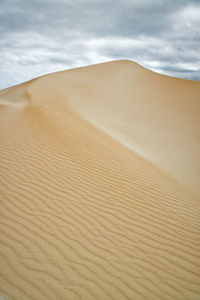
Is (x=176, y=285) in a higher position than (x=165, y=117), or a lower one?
lower

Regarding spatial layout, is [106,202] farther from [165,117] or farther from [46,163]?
[165,117]

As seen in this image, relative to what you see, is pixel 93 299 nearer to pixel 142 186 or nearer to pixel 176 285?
pixel 176 285

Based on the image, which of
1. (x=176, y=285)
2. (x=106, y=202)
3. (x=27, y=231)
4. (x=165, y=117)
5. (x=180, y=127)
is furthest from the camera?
(x=165, y=117)

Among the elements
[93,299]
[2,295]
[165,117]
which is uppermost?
[165,117]

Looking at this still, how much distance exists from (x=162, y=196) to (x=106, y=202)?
1.55 metres

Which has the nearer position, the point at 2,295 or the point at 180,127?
the point at 2,295

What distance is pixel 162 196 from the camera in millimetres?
5105

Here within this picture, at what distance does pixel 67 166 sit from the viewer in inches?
213

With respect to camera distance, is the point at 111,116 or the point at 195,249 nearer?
the point at 195,249

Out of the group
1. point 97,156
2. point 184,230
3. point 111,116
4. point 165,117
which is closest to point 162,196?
point 184,230

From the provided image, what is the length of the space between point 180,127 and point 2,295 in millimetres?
13575

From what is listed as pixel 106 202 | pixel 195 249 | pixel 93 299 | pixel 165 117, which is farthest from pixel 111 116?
pixel 93 299

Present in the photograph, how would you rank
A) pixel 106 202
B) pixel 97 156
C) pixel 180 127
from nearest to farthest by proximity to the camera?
pixel 106 202 < pixel 97 156 < pixel 180 127

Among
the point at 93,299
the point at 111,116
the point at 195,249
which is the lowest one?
the point at 93,299
